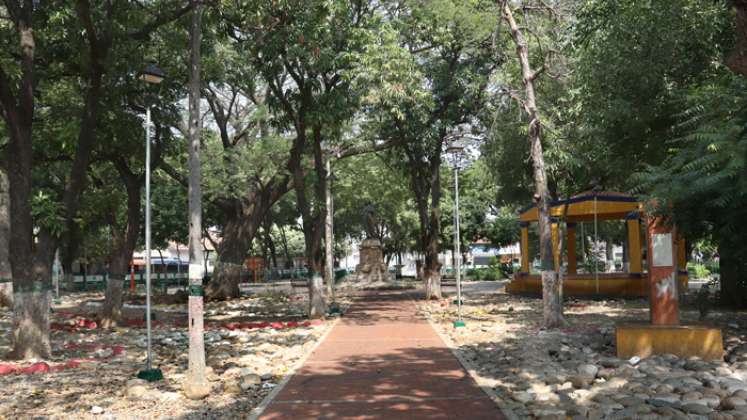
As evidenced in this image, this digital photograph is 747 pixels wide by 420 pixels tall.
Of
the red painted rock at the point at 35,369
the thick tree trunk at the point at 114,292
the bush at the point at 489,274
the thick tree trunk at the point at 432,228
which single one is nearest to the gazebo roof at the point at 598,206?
the thick tree trunk at the point at 432,228

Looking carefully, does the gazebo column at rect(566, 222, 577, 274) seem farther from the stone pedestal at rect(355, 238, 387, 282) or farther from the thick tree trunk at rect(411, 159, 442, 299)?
the stone pedestal at rect(355, 238, 387, 282)

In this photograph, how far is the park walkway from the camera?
23.2 feet

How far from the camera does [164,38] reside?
1576 centimetres

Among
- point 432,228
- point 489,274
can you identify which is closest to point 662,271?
point 432,228

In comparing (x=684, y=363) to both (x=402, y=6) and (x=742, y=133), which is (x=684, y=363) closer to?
(x=742, y=133)

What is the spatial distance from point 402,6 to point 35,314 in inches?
572

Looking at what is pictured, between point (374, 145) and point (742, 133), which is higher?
point (374, 145)

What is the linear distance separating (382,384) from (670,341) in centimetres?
437

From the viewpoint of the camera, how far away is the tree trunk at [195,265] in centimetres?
809

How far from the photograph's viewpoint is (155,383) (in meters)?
8.80

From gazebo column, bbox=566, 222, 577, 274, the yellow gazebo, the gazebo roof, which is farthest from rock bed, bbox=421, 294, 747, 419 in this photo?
gazebo column, bbox=566, 222, 577, 274

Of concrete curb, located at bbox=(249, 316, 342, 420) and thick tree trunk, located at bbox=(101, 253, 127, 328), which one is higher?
thick tree trunk, located at bbox=(101, 253, 127, 328)

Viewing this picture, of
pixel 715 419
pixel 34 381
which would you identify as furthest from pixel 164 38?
pixel 715 419

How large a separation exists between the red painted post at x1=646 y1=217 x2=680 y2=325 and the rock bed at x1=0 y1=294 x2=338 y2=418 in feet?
19.1
